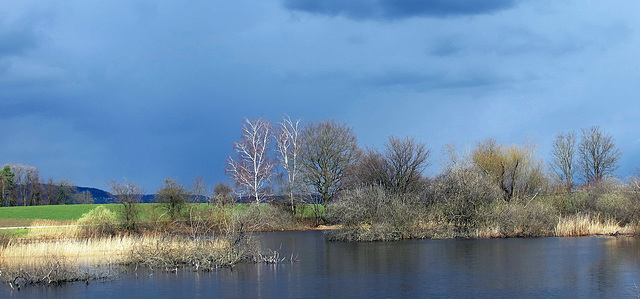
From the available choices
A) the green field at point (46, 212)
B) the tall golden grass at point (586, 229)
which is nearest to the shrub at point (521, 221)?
the tall golden grass at point (586, 229)

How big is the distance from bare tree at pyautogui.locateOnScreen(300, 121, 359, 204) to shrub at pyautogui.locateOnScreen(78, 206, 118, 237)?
68.4 ft

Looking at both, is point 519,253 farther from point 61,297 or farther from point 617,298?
point 61,297

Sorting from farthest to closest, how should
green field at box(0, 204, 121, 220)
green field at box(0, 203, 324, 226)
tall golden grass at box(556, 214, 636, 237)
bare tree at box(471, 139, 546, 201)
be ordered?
1. green field at box(0, 204, 121, 220)
2. green field at box(0, 203, 324, 226)
3. bare tree at box(471, 139, 546, 201)
4. tall golden grass at box(556, 214, 636, 237)

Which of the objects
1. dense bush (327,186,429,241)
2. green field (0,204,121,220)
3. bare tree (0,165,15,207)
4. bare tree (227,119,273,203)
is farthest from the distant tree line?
dense bush (327,186,429,241)

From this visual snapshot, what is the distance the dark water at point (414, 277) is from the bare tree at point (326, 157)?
91.9 ft

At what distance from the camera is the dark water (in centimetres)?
1638

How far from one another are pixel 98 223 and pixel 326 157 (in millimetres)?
23600

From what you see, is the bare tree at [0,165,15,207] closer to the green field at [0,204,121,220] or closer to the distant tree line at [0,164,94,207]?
the distant tree line at [0,164,94,207]

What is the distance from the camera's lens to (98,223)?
39.3 m

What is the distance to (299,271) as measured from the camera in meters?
21.8

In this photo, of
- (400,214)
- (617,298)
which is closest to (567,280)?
(617,298)

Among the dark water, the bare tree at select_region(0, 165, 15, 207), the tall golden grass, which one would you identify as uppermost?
the bare tree at select_region(0, 165, 15, 207)

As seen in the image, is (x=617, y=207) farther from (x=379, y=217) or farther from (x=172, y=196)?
(x=172, y=196)

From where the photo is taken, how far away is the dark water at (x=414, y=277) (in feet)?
53.7
